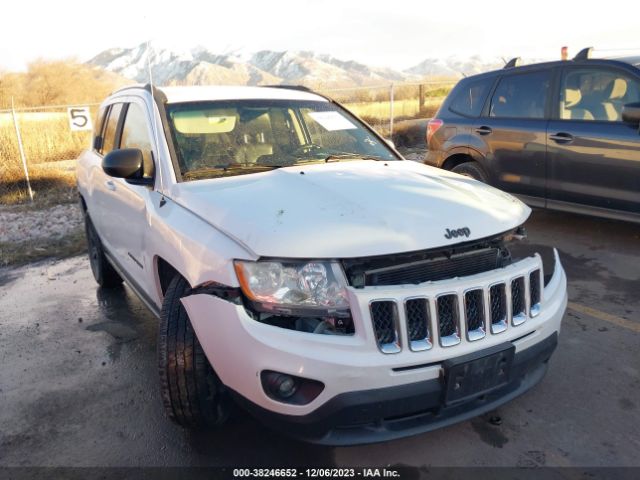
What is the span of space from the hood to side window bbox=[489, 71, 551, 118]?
3.08 meters

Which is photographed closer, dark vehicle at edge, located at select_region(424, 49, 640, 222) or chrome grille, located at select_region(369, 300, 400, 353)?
chrome grille, located at select_region(369, 300, 400, 353)

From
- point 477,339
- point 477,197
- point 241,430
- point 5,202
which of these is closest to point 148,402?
point 241,430

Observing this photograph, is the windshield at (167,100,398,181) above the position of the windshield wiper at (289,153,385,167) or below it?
above

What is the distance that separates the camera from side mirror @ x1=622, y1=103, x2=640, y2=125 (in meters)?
4.64

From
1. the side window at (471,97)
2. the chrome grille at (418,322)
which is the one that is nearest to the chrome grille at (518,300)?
the chrome grille at (418,322)

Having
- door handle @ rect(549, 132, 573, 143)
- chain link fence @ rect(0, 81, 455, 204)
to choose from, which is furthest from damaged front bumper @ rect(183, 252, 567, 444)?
chain link fence @ rect(0, 81, 455, 204)

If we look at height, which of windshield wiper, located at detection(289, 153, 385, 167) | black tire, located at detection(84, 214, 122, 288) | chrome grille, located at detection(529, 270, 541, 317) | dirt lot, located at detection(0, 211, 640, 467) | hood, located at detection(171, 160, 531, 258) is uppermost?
windshield wiper, located at detection(289, 153, 385, 167)

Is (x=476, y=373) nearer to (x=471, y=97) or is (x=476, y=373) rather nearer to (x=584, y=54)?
(x=584, y=54)

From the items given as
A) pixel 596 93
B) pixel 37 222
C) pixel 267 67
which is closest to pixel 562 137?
pixel 596 93

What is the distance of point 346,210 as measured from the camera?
2396 millimetres

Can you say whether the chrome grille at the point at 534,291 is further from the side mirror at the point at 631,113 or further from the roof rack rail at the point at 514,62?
the roof rack rail at the point at 514,62

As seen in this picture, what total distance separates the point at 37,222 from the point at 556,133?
7086mm

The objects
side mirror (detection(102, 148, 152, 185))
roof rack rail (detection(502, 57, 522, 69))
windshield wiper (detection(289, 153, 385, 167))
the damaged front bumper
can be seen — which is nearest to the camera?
the damaged front bumper

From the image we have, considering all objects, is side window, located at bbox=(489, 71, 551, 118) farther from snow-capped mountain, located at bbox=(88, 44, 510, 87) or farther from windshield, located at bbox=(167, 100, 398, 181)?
snow-capped mountain, located at bbox=(88, 44, 510, 87)
